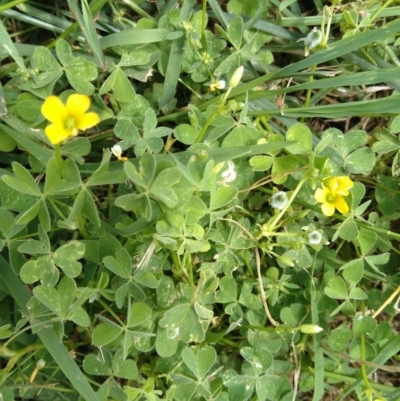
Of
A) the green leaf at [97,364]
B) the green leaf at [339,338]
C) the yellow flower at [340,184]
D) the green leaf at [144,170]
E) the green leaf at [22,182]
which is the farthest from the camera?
the green leaf at [339,338]

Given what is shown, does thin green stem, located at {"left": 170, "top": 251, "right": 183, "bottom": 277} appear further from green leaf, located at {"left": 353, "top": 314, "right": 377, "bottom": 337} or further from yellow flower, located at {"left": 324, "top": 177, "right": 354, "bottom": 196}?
green leaf, located at {"left": 353, "top": 314, "right": 377, "bottom": 337}

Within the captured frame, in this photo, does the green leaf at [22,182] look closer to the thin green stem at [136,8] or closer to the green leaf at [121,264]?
the green leaf at [121,264]

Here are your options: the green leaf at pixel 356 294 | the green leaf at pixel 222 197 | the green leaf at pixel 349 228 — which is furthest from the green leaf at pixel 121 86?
the green leaf at pixel 356 294

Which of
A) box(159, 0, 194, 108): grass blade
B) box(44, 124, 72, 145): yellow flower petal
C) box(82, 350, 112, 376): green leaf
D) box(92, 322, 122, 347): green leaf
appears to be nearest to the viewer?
box(44, 124, 72, 145): yellow flower petal

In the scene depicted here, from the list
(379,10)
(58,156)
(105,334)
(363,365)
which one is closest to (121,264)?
(105,334)

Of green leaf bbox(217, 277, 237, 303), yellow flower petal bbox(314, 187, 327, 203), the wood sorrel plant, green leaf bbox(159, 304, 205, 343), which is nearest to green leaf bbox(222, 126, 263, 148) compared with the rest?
the wood sorrel plant

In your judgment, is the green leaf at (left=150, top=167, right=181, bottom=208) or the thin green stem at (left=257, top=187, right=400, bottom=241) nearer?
the green leaf at (left=150, top=167, right=181, bottom=208)
